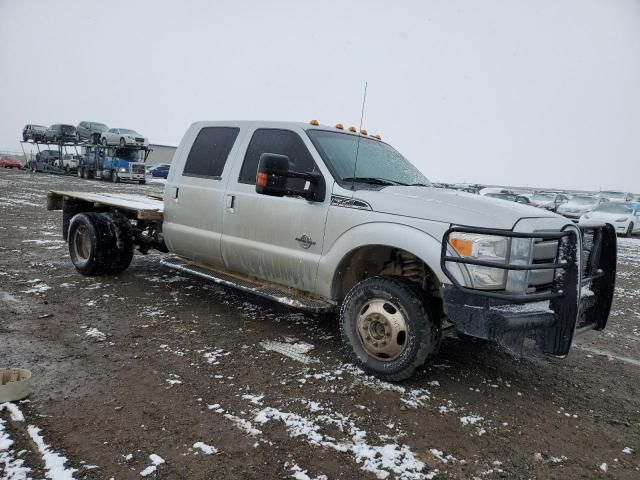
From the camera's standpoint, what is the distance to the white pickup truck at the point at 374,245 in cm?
317

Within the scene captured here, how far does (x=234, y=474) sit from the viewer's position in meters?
2.39

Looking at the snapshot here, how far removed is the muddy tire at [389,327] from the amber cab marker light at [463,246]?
1.50 ft

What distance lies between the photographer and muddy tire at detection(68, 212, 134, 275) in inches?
232

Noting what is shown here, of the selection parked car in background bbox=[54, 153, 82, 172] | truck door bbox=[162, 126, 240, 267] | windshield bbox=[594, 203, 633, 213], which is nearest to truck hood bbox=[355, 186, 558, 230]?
truck door bbox=[162, 126, 240, 267]

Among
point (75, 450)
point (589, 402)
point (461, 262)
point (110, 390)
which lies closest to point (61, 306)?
point (110, 390)

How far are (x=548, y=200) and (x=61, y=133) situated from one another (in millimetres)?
32952

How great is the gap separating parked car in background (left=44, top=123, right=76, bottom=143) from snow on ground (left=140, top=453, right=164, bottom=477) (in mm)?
36593

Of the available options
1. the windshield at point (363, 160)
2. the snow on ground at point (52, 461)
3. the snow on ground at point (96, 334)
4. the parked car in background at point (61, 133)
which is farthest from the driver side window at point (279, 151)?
the parked car in background at point (61, 133)

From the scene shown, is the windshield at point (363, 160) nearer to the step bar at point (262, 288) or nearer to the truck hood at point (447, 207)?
the truck hood at point (447, 207)

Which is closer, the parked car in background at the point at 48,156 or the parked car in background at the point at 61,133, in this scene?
the parked car in background at the point at 61,133

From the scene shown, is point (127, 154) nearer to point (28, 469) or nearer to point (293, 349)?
point (293, 349)

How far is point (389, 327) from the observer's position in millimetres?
3543

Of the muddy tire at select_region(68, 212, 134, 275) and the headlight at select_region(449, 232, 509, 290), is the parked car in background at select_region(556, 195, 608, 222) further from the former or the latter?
the headlight at select_region(449, 232, 509, 290)

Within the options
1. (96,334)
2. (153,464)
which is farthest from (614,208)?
(153,464)
